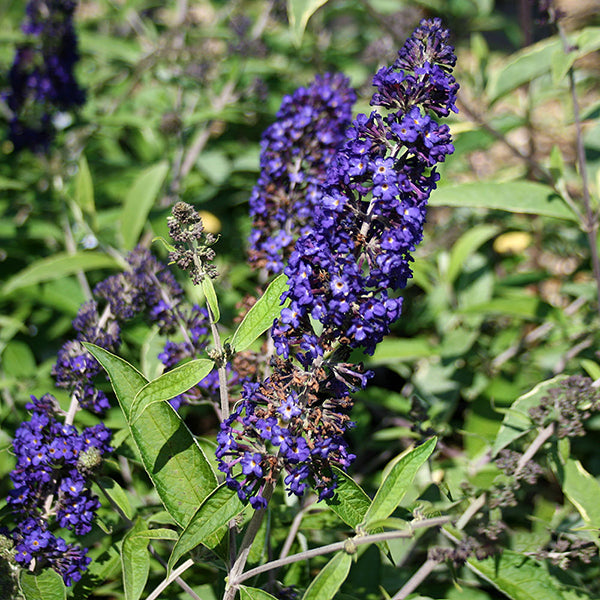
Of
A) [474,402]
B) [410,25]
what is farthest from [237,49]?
[474,402]

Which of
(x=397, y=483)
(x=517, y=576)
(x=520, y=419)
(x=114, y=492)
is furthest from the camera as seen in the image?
(x=520, y=419)

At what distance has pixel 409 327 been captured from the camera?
4.71 m

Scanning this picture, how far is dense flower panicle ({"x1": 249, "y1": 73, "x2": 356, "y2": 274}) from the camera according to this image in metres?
3.04

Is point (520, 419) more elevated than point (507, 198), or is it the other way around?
point (507, 198)

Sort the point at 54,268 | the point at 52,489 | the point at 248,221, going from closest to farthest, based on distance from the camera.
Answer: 1. the point at 52,489
2. the point at 54,268
3. the point at 248,221

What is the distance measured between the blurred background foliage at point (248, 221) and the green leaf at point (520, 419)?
82 millimetres

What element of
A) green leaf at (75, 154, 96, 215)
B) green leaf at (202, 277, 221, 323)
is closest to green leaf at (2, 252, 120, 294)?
green leaf at (75, 154, 96, 215)

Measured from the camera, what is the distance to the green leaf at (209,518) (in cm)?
215

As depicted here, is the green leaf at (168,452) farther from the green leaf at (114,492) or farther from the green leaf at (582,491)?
the green leaf at (582,491)

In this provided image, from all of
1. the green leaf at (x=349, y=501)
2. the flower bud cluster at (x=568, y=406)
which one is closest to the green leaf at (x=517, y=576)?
the flower bud cluster at (x=568, y=406)

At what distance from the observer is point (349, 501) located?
2367mm

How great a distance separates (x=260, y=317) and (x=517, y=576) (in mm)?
1603

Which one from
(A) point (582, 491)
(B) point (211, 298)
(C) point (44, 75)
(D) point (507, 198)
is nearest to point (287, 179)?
(B) point (211, 298)

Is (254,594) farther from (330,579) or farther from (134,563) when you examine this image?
(134,563)
